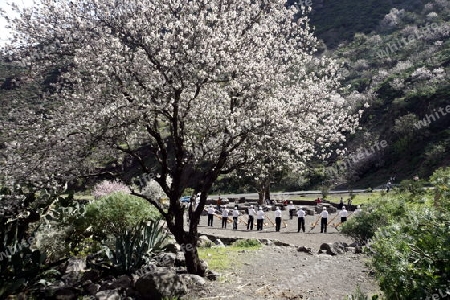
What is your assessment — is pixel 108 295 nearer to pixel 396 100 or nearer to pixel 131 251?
pixel 131 251

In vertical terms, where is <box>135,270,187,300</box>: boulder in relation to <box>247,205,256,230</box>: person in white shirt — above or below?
below

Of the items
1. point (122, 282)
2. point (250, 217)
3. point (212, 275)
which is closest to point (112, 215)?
point (122, 282)

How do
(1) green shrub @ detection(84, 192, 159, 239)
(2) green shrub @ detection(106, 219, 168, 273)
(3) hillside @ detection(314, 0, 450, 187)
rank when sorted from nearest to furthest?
(2) green shrub @ detection(106, 219, 168, 273)
(1) green shrub @ detection(84, 192, 159, 239)
(3) hillside @ detection(314, 0, 450, 187)

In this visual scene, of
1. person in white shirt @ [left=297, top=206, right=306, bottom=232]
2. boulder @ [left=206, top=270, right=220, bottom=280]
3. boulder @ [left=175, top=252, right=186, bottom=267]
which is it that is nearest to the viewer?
boulder @ [left=206, top=270, right=220, bottom=280]

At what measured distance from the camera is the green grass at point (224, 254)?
1163 cm

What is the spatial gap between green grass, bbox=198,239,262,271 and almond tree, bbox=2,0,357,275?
1726mm

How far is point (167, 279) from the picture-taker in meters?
8.72

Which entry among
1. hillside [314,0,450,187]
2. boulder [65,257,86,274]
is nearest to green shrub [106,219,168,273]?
boulder [65,257,86,274]

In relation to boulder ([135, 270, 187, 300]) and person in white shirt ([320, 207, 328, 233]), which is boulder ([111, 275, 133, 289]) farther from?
person in white shirt ([320, 207, 328, 233])

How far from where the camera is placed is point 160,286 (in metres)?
8.65

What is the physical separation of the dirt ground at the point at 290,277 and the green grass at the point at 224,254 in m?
0.26

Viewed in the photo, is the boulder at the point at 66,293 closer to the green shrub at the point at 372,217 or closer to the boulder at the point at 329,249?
the boulder at the point at 329,249

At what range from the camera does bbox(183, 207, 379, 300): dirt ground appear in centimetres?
904

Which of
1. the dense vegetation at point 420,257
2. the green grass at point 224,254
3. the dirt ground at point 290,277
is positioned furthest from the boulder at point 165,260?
the dense vegetation at point 420,257
